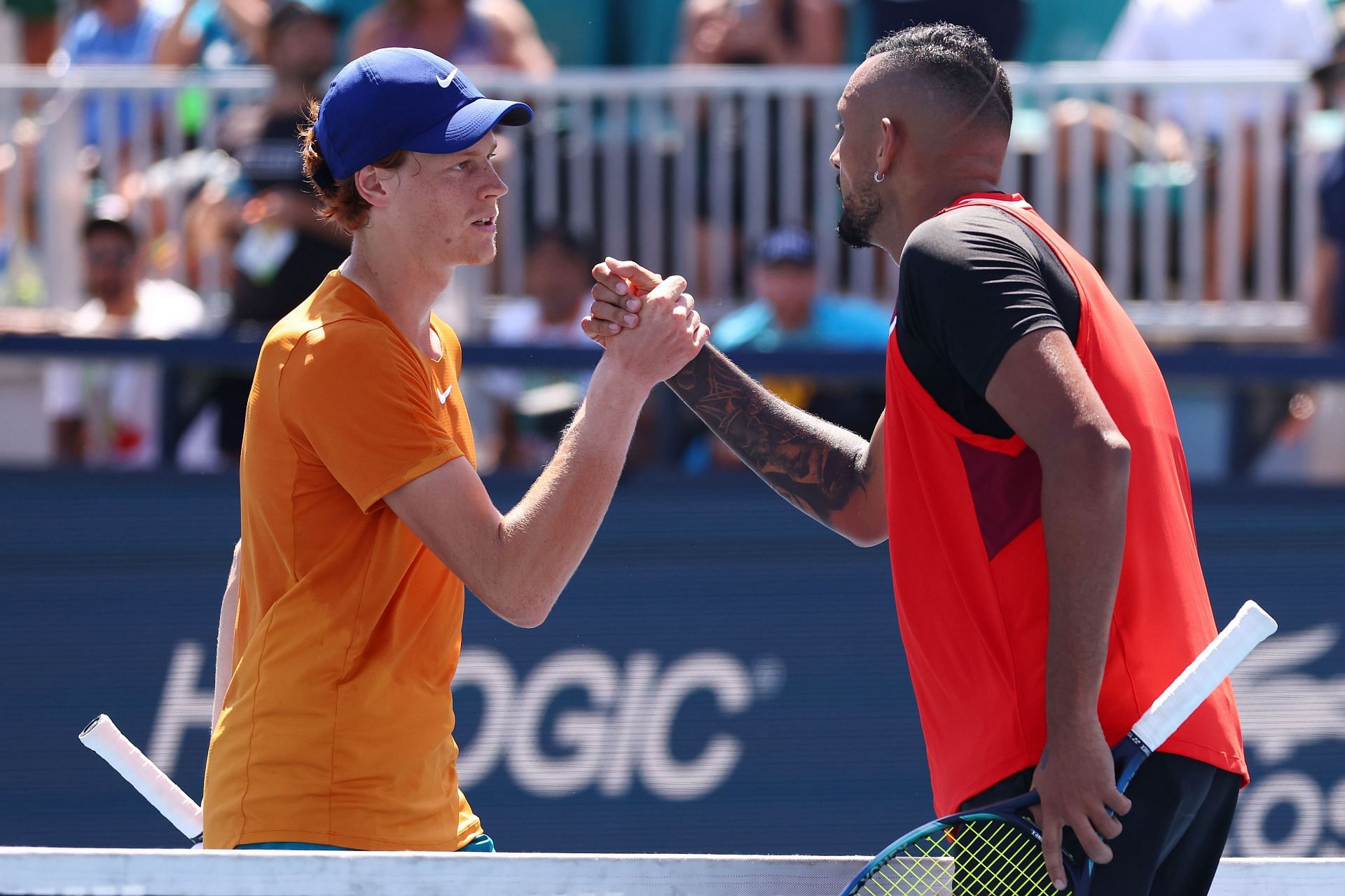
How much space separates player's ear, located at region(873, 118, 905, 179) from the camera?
292 cm

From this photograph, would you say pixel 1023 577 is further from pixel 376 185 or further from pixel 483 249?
pixel 376 185

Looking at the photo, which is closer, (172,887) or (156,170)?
(172,887)

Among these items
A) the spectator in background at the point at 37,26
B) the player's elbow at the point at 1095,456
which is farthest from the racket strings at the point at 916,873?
the spectator in background at the point at 37,26

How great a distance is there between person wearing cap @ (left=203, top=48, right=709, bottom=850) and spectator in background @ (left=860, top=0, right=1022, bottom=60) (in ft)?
15.8

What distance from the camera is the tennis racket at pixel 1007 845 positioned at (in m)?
2.41

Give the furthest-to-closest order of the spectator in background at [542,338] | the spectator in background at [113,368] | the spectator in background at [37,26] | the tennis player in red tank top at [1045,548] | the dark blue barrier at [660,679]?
the spectator in background at [37,26] → the spectator in background at [113,368] → the spectator in background at [542,338] → the dark blue barrier at [660,679] → the tennis player in red tank top at [1045,548]

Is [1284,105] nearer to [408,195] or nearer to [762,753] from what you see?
[762,753]

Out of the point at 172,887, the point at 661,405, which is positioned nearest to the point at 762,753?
the point at 661,405

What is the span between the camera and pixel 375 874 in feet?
7.75

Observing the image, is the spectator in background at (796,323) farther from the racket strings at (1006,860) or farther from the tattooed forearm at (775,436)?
the racket strings at (1006,860)

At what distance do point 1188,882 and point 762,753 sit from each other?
3.42 m

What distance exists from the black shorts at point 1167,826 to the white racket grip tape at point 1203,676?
144 millimetres

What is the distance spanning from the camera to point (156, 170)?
7.86 m

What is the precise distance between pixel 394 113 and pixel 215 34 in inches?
249
